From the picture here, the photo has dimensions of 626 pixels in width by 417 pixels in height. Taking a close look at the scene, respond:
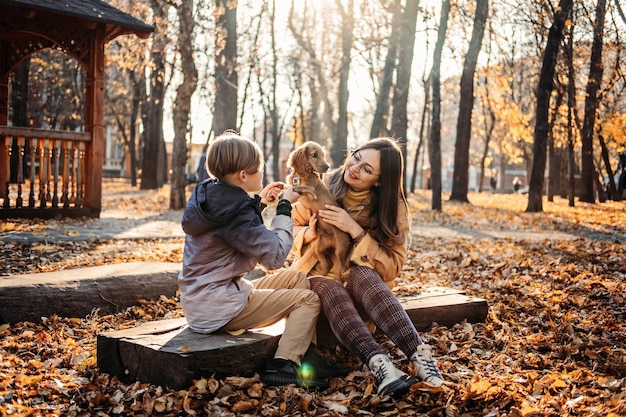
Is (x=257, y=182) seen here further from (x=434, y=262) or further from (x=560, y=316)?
(x=434, y=262)

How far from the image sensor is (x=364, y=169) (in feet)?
15.6

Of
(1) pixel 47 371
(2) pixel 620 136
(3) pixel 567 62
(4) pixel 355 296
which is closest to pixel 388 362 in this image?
(4) pixel 355 296

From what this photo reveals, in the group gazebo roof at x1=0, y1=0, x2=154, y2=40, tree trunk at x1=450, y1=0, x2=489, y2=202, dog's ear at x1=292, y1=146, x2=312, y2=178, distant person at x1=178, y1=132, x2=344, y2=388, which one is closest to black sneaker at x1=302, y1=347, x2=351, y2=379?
distant person at x1=178, y1=132, x2=344, y2=388

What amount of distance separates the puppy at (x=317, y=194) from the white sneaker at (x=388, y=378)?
2.88 ft

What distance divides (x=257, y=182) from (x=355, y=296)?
107 cm

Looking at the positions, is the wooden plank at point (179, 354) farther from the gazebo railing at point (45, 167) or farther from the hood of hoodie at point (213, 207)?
the gazebo railing at point (45, 167)

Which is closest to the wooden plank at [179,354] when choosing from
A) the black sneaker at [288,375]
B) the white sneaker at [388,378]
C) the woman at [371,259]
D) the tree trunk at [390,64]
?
the black sneaker at [288,375]

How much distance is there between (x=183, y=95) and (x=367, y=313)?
1257cm

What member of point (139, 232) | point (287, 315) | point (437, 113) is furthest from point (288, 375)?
point (437, 113)

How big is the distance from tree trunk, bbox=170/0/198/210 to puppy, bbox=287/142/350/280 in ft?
38.4

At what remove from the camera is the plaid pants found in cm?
421

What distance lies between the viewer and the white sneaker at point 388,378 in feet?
12.8

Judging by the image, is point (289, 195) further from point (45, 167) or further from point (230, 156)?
point (45, 167)

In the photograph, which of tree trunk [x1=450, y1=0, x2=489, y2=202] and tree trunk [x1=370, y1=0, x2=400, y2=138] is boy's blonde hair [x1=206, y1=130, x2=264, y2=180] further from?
tree trunk [x1=450, y1=0, x2=489, y2=202]
